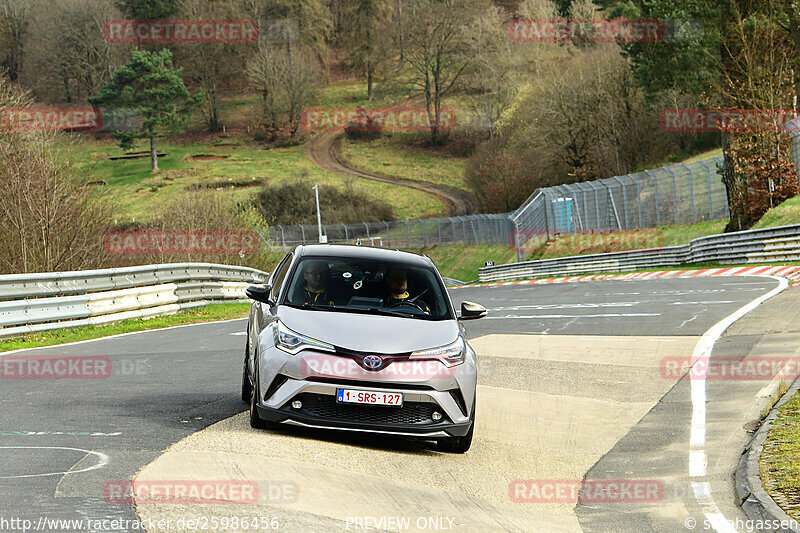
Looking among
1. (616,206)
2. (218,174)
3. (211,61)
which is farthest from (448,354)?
(211,61)

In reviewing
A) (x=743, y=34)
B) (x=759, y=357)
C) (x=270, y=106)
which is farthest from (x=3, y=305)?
(x=270, y=106)

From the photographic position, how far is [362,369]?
776cm

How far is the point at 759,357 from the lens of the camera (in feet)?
42.2

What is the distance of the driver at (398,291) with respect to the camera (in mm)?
9029

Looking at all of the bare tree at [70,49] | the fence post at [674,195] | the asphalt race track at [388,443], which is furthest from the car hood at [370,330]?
the bare tree at [70,49]

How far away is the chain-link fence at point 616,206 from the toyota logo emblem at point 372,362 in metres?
31.4

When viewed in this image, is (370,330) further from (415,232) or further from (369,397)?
(415,232)

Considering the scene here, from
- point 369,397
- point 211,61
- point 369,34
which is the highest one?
point 369,34

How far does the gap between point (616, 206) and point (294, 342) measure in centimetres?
4216

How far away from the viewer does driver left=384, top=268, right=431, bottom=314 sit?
9.03 m

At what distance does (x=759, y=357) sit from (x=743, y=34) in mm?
27236

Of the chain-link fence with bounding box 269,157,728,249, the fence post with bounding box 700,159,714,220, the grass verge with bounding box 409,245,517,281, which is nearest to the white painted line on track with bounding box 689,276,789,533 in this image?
the chain-link fence with bounding box 269,157,728,249

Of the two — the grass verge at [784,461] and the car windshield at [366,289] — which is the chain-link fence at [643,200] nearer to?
the grass verge at [784,461]

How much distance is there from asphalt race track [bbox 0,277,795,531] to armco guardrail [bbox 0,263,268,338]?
2.22 metres
